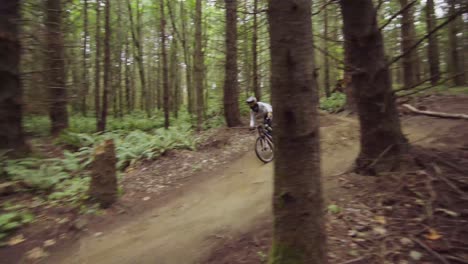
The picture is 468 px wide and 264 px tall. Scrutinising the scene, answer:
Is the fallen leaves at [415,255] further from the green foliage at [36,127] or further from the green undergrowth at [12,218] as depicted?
the green foliage at [36,127]

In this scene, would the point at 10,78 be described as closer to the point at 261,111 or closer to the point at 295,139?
the point at 261,111

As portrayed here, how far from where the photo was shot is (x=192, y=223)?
230 inches

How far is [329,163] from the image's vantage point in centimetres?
786

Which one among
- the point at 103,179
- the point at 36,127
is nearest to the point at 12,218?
the point at 103,179

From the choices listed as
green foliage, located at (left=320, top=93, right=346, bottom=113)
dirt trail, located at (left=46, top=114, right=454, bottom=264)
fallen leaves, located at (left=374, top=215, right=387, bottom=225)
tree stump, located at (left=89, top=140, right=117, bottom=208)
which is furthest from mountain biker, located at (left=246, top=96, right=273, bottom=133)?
green foliage, located at (left=320, top=93, right=346, bottom=113)

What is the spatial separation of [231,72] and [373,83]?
324 inches

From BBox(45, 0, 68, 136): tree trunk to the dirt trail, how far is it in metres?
5.00

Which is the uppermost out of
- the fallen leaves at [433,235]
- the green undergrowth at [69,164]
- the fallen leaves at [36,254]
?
the green undergrowth at [69,164]

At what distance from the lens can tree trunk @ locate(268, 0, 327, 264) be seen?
9.52 ft

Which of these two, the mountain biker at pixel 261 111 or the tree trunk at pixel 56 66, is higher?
the tree trunk at pixel 56 66

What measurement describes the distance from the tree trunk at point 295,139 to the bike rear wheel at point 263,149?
6195 mm

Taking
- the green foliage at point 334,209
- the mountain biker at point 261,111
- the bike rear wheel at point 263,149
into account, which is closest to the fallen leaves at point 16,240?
the green foliage at point 334,209

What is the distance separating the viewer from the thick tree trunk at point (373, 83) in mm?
5613

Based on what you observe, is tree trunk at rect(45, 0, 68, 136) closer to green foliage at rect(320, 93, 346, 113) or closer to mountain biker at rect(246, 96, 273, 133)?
mountain biker at rect(246, 96, 273, 133)
